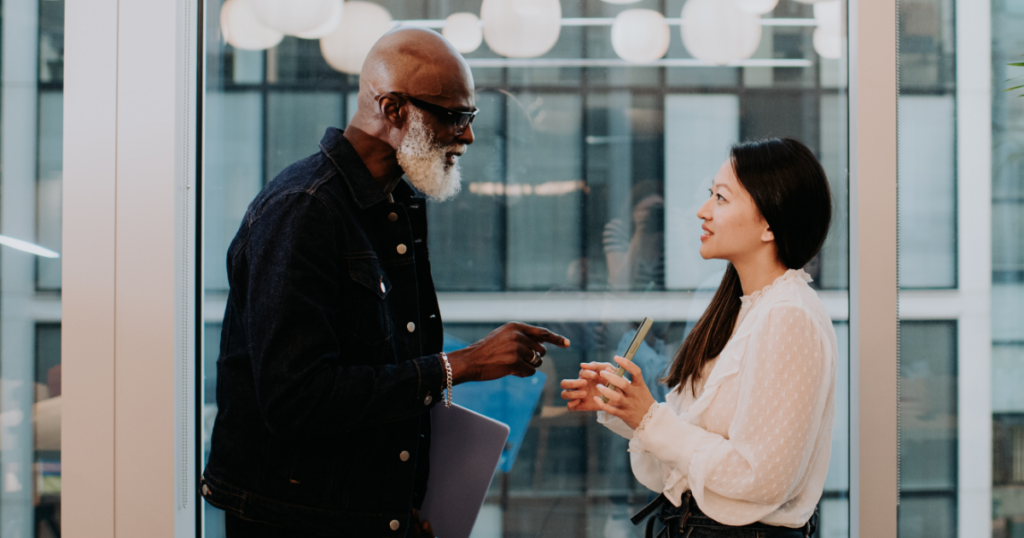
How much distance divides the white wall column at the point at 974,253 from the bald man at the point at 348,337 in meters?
1.45

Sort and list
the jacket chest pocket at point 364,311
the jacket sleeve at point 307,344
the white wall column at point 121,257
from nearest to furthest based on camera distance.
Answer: the jacket sleeve at point 307,344 < the jacket chest pocket at point 364,311 < the white wall column at point 121,257

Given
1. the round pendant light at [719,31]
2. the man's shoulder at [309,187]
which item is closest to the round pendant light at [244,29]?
the man's shoulder at [309,187]

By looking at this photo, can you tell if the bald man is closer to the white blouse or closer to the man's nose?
the man's nose

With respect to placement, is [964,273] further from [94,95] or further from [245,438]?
[94,95]

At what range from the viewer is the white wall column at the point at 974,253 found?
208 cm

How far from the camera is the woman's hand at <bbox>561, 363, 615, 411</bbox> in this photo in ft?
4.88

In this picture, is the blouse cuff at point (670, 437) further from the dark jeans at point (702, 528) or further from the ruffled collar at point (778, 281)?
the ruffled collar at point (778, 281)

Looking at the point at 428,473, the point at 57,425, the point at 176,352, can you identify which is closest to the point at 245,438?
the point at 428,473

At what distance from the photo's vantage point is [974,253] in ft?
6.83

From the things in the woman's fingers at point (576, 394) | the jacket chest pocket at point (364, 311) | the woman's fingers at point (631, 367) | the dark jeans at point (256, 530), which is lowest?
the dark jeans at point (256, 530)

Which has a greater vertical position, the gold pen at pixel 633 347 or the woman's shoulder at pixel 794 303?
the woman's shoulder at pixel 794 303

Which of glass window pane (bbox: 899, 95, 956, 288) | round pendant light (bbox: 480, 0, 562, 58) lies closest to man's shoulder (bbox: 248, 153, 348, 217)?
round pendant light (bbox: 480, 0, 562, 58)

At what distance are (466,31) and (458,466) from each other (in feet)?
4.27

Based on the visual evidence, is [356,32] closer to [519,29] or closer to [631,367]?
[519,29]
